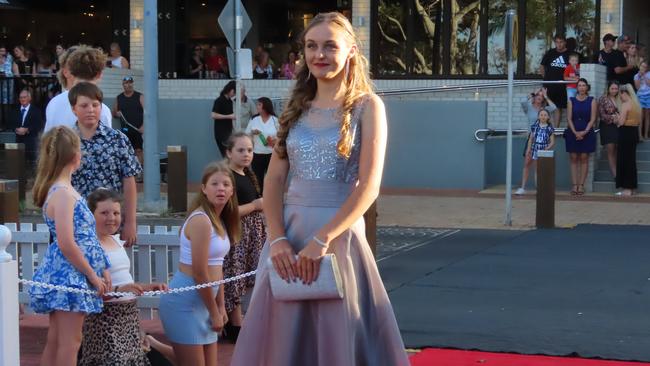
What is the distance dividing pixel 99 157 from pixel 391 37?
17629mm

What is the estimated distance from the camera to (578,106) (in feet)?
63.6

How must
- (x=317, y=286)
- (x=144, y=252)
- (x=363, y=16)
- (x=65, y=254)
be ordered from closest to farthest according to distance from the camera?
(x=317, y=286) < (x=65, y=254) < (x=144, y=252) < (x=363, y=16)

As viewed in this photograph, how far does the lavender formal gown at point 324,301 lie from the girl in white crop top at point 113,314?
1405mm

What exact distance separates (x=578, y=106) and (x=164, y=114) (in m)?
7.73

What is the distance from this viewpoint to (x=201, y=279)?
6.30 m

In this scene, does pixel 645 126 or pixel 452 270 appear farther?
pixel 645 126

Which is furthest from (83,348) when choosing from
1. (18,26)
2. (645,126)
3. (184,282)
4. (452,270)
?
(18,26)

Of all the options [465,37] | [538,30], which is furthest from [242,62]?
[538,30]

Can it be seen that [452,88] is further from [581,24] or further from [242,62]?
[242,62]

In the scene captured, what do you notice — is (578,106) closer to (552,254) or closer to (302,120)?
(552,254)

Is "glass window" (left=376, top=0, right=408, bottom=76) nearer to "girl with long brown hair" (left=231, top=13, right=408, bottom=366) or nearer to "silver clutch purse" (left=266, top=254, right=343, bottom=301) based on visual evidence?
"girl with long brown hair" (left=231, top=13, right=408, bottom=366)

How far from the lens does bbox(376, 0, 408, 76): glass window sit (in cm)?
2375

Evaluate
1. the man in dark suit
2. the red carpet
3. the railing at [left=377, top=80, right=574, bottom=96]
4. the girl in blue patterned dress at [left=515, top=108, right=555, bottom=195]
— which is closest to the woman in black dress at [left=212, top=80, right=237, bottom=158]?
the railing at [left=377, top=80, right=574, bottom=96]

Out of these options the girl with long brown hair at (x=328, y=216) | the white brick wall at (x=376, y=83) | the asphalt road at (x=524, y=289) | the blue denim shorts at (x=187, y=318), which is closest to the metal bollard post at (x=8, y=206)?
the asphalt road at (x=524, y=289)
